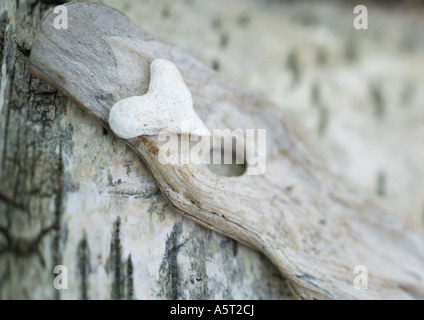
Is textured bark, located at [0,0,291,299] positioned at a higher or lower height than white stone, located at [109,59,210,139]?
lower

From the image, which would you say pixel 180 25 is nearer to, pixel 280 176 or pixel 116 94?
pixel 116 94

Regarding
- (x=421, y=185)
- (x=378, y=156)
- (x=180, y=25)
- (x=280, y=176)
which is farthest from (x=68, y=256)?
(x=421, y=185)

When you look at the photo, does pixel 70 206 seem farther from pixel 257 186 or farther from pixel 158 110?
pixel 257 186

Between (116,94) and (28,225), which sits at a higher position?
(116,94)

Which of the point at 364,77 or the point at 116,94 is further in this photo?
the point at 364,77
